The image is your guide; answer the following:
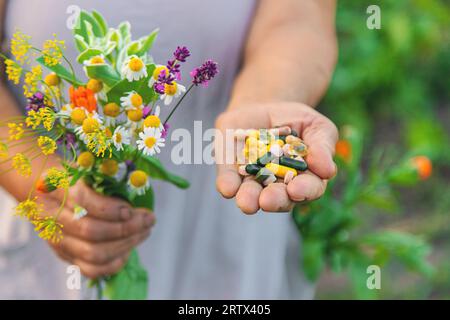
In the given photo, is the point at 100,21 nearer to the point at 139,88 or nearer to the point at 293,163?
the point at 139,88

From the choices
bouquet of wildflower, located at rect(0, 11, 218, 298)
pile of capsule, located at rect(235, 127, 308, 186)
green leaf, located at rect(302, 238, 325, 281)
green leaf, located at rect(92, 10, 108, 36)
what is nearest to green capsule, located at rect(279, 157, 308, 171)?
pile of capsule, located at rect(235, 127, 308, 186)

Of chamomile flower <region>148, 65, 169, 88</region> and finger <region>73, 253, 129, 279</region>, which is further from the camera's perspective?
finger <region>73, 253, 129, 279</region>

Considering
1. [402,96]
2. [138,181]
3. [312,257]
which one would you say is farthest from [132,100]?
[402,96]

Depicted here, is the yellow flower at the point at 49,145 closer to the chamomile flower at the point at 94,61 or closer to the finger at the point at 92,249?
the chamomile flower at the point at 94,61

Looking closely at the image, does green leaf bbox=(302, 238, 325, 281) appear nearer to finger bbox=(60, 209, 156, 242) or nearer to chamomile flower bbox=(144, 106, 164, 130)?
finger bbox=(60, 209, 156, 242)

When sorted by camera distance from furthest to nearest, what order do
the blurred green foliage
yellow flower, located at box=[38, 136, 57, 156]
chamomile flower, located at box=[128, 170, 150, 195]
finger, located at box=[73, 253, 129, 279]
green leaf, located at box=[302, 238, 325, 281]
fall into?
the blurred green foliage → green leaf, located at box=[302, 238, 325, 281] → finger, located at box=[73, 253, 129, 279] → chamomile flower, located at box=[128, 170, 150, 195] → yellow flower, located at box=[38, 136, 57, 156]

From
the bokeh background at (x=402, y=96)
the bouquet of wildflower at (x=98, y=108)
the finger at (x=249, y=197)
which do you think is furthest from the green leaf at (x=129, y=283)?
the bokeh background at (x=402, y=96)

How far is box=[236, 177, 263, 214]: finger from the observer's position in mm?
679

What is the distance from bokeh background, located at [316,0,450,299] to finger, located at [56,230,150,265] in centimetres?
97

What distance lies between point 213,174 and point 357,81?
0.97m

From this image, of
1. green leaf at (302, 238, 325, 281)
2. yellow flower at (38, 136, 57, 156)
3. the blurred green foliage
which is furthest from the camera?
the blurred green foliage

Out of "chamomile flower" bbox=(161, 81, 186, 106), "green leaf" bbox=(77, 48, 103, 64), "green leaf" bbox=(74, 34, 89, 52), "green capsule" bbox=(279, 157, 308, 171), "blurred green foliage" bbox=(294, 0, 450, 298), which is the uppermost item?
"blurred green foliage" bbox=(294, 0, 450, 298)

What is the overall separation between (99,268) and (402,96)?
52.9 inches
